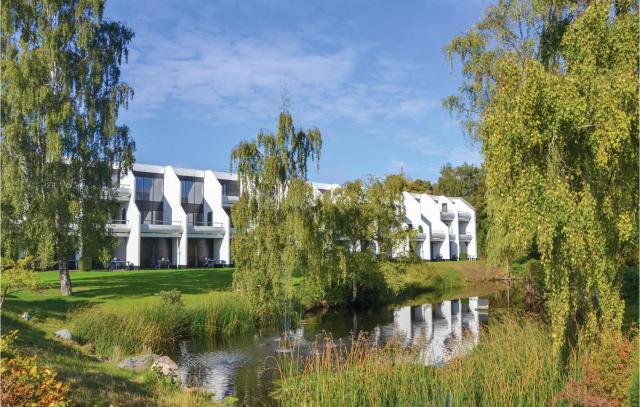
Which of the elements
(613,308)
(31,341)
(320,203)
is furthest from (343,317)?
(613,308)

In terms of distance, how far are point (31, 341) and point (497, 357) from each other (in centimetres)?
1113

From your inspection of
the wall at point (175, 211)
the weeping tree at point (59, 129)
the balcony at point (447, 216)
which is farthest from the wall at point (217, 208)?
the balcony at point (447, 216)

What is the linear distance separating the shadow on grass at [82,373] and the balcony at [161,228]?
3134 centimetres

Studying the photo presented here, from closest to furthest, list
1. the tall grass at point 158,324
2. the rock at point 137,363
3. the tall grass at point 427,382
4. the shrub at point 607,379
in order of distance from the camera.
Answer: the shrub at point 607,379 → the tall grass at point 427,382 → the rock at point 137,363 → the tall grass at point 158,324

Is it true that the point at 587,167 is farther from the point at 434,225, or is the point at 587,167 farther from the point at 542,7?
the point at 434,225

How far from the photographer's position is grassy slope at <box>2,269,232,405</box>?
374 inches

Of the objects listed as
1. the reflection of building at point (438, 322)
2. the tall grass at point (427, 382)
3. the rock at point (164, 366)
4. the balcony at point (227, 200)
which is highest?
the balcony at point (227, 200)

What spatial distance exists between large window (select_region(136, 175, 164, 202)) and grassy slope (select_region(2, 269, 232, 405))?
60.7ft

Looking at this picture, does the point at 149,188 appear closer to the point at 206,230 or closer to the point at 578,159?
the point at 206,230

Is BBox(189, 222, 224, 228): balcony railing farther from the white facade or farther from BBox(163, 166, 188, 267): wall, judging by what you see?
the white facade

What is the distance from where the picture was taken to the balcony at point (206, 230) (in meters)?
49.6

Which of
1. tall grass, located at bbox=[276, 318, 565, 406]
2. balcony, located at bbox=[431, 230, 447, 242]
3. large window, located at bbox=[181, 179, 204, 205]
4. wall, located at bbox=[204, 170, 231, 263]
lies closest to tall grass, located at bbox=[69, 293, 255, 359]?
tall grass, located at bbox=[276, 318, 565, 406]

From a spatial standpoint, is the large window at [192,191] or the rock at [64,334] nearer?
the rock at [64,334]

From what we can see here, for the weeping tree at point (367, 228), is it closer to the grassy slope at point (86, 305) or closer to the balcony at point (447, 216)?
the grassy slope at point (86, 305)
